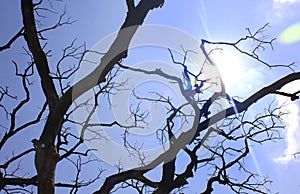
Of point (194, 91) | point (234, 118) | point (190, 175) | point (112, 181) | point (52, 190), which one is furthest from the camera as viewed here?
point (234, 118)

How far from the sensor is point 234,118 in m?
6.67

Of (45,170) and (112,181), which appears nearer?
(45,170)

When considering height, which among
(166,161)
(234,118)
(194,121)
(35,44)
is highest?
(35,44)

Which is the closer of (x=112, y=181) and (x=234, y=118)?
(x=112, y=181)

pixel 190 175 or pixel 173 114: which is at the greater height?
pixel 173 114

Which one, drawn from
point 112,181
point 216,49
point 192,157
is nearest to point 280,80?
point 216,49

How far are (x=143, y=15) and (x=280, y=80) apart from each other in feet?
6.70

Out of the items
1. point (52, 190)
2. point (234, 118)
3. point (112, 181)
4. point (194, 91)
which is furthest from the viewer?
point (234, 118)

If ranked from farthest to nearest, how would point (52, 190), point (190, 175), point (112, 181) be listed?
point (190, 175) < point (112, 181) < point (52, 190)

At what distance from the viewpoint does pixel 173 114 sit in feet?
21.3

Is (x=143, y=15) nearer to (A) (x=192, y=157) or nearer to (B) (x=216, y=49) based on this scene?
(B) (x=216, y=49)

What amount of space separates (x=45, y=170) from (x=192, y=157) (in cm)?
221

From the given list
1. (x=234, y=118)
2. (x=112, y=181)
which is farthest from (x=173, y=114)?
(x=112, y=181)

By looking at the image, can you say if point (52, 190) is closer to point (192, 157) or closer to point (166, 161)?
point (166, 161)
